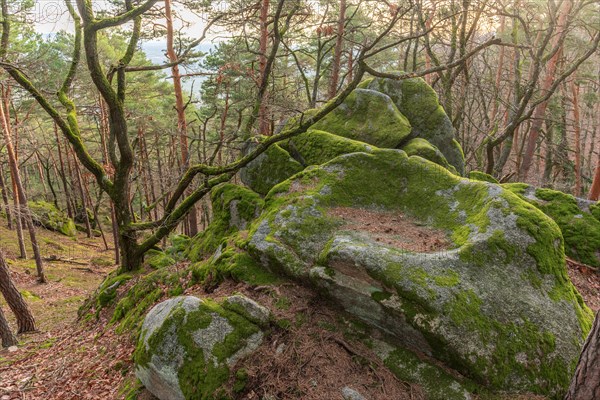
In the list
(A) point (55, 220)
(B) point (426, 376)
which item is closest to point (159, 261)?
(B) point (426, 376)

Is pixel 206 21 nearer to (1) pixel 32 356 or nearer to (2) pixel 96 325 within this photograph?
(2) pixel 96 325

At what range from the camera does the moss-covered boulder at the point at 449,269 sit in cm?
422

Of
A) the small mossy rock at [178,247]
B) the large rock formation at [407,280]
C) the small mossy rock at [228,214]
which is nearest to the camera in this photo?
the large rock formation at [407,280]

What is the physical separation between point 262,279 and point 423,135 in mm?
5927

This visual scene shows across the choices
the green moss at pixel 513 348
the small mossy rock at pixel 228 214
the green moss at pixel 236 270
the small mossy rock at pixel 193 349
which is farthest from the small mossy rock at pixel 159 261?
the green moss at pixel 513 348

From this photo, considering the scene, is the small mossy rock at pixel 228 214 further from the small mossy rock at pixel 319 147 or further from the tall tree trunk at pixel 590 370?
the tall tree trunk at pixel 590 370

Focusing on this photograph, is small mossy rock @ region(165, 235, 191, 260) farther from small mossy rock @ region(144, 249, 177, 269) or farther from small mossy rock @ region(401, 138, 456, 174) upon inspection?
small mossy rock @ region(401, 138, 456, 174)

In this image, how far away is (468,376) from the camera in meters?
4.21

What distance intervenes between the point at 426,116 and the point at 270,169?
4184 millimetres

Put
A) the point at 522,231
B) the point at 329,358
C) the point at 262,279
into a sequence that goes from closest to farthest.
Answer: the point at 329,358, the point at 522,231, the point at 262,279

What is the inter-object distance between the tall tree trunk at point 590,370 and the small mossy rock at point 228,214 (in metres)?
5.35

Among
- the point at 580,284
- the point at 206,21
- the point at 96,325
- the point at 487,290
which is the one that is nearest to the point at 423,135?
the point at 580,284

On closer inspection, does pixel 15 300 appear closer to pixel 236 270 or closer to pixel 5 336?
pixel 5 336

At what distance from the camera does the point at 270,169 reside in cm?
831
